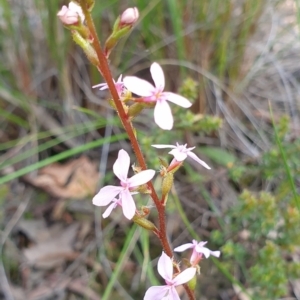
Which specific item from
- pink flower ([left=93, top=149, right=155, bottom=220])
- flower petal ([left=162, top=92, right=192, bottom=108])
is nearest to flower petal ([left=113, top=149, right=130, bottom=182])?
pink flower ([left=93, top=149, right=155, bottom=220])

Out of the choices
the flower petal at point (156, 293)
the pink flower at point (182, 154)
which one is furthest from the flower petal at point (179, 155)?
the flower petal at point (156, 293)

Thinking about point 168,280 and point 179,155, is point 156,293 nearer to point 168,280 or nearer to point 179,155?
point 168,280

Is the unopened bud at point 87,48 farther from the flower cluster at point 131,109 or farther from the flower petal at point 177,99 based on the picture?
the flower petal at point 177,99

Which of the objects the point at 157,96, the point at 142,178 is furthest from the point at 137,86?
the point at 142,178

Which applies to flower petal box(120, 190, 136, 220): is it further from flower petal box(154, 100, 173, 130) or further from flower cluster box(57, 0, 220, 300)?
flower petal box(154, 100, 173, 130)

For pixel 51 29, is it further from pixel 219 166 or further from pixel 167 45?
pixel 219 166

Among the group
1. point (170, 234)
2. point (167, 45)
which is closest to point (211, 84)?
point (167, 45)

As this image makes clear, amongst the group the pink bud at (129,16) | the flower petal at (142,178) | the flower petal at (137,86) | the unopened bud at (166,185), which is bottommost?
the unopened bud at (166,185)
